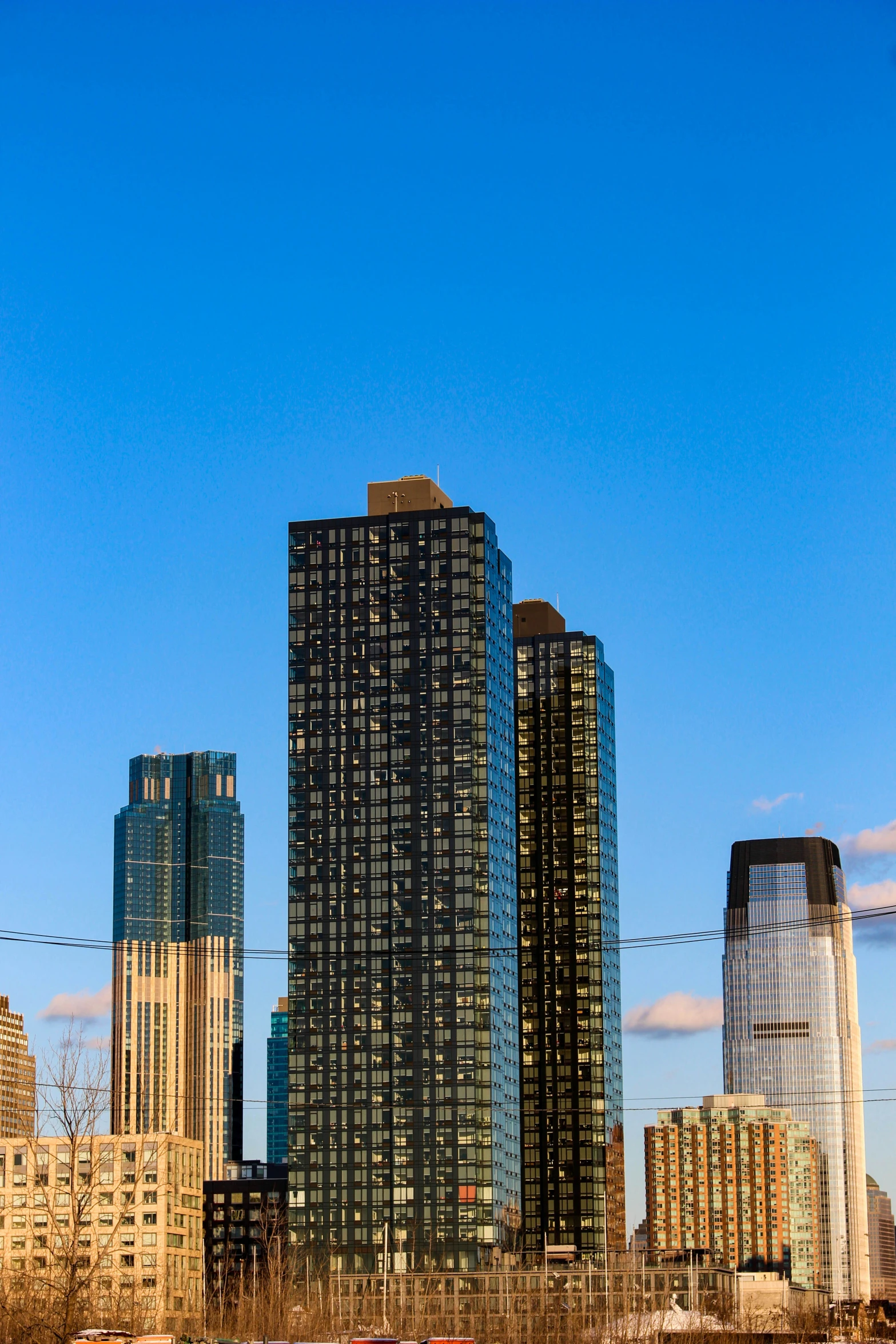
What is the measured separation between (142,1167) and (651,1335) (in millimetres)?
60926

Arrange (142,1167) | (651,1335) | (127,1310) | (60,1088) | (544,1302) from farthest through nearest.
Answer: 1. (544,1302)
2. (651,1335)
3. (127,1310)
4. (142,1167)
5. (60,1088)

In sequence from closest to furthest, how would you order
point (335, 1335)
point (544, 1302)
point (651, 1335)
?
point (651, 1335) → point (335, 1335) → point (544, 1302)

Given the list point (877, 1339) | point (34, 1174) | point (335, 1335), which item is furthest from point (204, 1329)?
point (34, 1174)

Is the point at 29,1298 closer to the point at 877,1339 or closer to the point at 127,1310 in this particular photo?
the point at 127,1310

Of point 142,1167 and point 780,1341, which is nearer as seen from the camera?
Answer: point 142,1167

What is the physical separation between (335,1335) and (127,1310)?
42.3m

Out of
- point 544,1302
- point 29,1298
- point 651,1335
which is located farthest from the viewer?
point 544,1302

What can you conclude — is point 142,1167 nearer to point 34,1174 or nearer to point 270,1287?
point 34,1174

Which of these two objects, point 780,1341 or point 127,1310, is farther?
point 780,1341

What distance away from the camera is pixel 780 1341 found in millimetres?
180250

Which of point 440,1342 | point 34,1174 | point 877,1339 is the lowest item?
point 877,1339

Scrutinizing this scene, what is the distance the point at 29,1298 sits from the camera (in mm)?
91062

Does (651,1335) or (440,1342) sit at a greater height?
(440,1342)

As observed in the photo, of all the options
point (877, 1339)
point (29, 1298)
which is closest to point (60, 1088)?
point (29, 1298)
